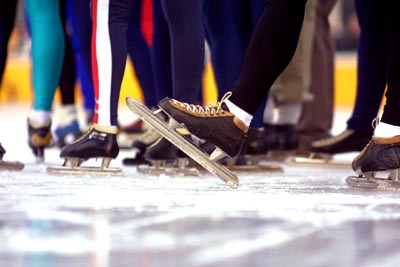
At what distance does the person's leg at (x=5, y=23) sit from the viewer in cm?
335

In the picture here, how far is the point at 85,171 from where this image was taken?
280 cm

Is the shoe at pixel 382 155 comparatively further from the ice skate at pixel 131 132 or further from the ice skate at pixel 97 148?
the ice skate at pixel 131 132

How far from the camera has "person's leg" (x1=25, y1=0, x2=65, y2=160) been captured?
3.39 metres

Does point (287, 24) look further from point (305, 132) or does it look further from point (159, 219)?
point (305, 132)

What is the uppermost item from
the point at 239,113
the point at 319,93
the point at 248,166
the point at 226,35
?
the point at 226,35

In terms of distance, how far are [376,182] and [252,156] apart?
0.79 m

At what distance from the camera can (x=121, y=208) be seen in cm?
193

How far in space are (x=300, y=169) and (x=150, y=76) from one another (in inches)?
30.9

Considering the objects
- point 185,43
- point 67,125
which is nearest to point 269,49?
point 185,43

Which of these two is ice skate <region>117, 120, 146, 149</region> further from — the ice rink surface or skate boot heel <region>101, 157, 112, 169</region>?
the ice rink surface

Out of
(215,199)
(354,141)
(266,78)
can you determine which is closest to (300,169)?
(354,141)

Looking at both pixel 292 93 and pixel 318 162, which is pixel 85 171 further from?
pixel 292 93

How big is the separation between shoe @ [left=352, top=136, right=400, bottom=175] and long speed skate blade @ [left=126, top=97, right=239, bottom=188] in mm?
358

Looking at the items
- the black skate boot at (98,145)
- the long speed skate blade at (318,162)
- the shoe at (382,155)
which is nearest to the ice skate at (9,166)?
the black skate boot at (98,145)
